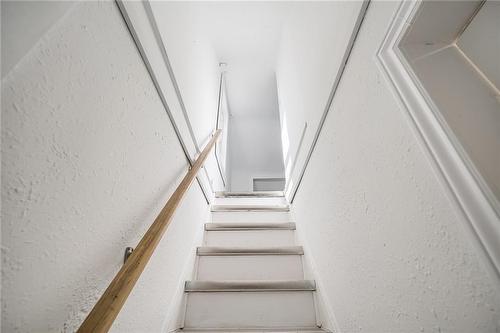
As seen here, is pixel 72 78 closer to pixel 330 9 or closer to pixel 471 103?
pixel 471 103

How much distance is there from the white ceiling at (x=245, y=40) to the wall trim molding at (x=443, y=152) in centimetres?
155

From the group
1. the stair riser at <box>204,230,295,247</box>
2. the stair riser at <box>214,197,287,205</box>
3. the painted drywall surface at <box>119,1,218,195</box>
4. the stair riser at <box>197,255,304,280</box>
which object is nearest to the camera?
the painted drywall surface at <box>119,1,218,195</box>

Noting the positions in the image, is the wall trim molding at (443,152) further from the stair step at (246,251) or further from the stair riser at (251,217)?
the stair riser at (251,217)

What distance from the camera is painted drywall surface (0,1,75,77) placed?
36cm

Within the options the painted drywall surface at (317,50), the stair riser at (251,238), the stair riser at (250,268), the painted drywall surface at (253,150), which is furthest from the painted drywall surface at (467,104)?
the painted drywall surface at (253,150)

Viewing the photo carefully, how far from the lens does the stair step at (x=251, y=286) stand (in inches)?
50.1

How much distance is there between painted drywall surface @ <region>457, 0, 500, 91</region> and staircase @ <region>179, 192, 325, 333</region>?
4.00 ft

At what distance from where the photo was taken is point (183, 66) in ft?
4.54

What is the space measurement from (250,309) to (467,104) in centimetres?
129

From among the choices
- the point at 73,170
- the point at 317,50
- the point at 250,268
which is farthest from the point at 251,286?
the point at 317,50

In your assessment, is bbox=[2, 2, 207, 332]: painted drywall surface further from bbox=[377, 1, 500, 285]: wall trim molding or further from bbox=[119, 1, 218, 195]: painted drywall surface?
bbox=[377, 1, 500, 285]: wall trim molding

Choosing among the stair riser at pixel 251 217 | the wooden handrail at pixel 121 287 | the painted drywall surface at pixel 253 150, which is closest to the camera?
the wooden handrail at pixel 121 287

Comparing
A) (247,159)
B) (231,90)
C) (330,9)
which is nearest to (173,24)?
(330,9)

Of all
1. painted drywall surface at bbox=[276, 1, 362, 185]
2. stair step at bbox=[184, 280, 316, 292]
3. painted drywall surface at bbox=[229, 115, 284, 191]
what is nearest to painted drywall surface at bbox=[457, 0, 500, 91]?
painted drywall surface at bbox=[276, 1, 362, 185]
